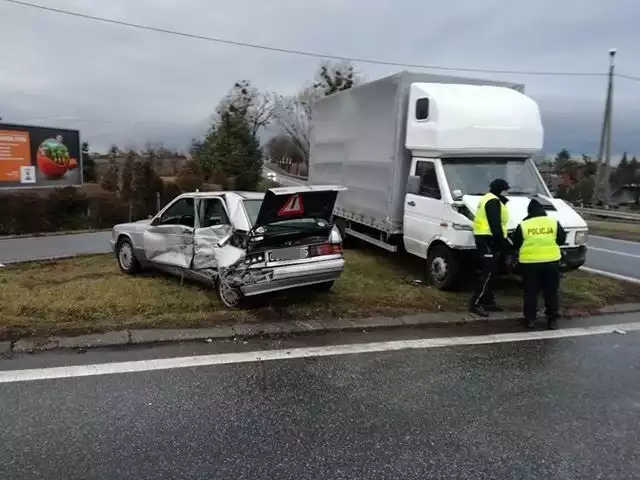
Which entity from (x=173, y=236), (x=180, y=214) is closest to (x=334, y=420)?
(x=173, y=236)

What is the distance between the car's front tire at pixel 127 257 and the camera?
8.77 metres

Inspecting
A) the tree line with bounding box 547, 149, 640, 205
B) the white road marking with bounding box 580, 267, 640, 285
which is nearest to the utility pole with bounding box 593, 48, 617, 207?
the tree line with bounding box 547, 149, 640, 205

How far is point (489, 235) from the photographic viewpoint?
6.98 m

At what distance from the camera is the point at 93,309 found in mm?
6551

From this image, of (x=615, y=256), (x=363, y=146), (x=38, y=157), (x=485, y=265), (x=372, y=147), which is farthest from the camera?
(x=38, y=157)

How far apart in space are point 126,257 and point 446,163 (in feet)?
17.6

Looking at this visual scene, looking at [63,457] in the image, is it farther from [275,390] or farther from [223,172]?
[223,172]

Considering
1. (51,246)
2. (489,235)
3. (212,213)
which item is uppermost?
(212,213)

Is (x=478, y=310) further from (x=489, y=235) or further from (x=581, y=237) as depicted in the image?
(x=581, y=237)

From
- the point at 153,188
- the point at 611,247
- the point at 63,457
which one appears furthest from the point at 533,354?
the point at 153,188

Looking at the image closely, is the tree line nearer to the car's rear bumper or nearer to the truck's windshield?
the truck's windshield

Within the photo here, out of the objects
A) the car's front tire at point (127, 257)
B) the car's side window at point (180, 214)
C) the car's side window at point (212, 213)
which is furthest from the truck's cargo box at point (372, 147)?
the car's front tire at point (127, 257)

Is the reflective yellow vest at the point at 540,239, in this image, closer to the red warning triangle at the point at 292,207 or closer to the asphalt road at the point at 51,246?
the red warning triangle at the point at 292,207

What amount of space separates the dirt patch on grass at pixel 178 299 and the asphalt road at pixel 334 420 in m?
0.90
